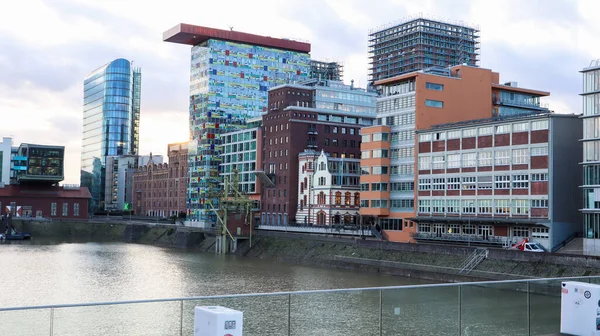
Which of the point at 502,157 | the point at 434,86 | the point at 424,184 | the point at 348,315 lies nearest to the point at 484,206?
the point at 502,157

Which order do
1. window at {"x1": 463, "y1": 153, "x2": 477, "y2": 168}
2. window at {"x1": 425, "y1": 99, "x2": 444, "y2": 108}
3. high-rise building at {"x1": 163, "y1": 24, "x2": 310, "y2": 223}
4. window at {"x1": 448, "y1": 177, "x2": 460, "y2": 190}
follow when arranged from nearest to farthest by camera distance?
1. window at {"x1": 463, "y1": 153, "x2": 477, "y2": 168}
2. window at {"x1": 448, "y1": 177, "x2": 460, "y2": 190}
3. window at {"x1": 425, "y1": 99, "x2": 444, "y2": 108}
4. high-rise building at {"x1": 163, "y1": 24, "x2": 310, "y2": 223}

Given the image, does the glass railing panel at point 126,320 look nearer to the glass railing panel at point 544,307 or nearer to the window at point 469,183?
the glass railing panel at point 544,307

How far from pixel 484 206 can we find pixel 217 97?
110654mm

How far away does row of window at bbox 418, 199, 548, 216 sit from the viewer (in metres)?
82.2

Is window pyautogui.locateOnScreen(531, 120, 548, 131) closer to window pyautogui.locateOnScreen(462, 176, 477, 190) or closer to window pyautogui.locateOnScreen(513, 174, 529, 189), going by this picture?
window pyautogui.locateOnScreen(513, 174, 529, 189)

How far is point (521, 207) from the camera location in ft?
272

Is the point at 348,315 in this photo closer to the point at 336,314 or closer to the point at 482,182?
the point at 336,314

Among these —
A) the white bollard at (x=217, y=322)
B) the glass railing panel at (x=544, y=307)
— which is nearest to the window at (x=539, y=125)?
the glass railing panel at (x=544, y=307)

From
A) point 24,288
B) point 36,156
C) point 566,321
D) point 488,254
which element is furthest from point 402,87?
point 36,156

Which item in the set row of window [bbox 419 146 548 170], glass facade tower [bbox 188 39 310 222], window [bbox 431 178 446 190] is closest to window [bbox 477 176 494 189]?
row of window [bbox 419 146 548 170]

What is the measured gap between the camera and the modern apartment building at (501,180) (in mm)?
80312

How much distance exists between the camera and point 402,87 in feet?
341

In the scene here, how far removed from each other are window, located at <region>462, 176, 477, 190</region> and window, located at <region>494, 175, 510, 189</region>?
338 cm

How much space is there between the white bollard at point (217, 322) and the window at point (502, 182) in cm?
7407
